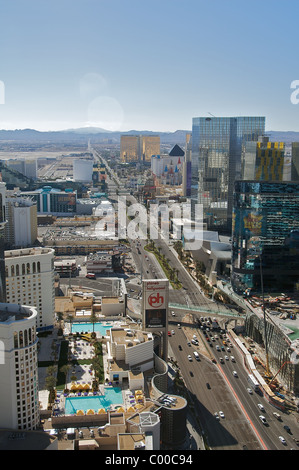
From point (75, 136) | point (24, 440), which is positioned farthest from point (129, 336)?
point (75, 136)

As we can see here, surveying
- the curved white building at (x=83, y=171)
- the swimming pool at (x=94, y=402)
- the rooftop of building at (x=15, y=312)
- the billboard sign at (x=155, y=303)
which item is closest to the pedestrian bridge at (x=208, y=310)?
the billboard sign at (x=155, y=303)

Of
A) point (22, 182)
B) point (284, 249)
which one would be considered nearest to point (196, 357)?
point (284, 249)

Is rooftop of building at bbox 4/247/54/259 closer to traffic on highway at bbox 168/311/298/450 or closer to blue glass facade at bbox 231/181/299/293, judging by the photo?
traffic on highway at bbox 168/311/298/450

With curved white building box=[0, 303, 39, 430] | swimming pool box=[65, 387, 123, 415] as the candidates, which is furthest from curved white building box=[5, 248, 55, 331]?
curved white building box=[0, 303, 39, 430]

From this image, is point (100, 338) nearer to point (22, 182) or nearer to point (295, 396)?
point (295, 396)

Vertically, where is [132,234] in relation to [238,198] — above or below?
below
